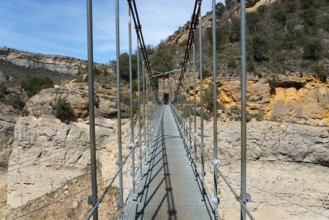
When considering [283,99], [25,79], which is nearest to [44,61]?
[25,79]

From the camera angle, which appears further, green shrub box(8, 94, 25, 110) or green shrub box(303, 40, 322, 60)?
green shrub box(303, 40, 322, 60)

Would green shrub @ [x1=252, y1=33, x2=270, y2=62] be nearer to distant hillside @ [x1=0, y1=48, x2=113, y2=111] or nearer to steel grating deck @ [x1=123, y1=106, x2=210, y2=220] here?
distant hillside @ [x1=0, y1=48, x2=113, y2=111]

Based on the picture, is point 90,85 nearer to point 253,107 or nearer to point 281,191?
point 281,191

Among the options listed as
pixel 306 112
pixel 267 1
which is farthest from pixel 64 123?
pixel 267 1

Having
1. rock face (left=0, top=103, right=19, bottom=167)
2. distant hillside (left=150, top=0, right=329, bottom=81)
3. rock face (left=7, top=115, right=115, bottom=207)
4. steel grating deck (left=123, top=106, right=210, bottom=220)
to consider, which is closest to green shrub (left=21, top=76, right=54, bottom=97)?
rock face (left=0, top=103, right=19, bottom=167)

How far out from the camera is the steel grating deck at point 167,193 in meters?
3.93

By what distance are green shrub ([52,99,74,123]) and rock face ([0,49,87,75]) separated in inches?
1254

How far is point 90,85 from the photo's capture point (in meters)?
2.20

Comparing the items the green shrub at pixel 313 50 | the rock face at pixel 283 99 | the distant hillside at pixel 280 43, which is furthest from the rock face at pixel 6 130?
the green shrub at pixel 313 50

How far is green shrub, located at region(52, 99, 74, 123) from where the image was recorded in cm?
1548

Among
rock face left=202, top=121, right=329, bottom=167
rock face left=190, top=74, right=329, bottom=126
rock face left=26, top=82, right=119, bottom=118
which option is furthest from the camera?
rock face left=190, top=74, right=329, bottom=126

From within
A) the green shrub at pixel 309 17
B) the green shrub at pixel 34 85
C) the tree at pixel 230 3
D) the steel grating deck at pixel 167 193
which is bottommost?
the steel grating deck at pixel 167 193

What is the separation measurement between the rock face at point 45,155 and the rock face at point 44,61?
31939mm

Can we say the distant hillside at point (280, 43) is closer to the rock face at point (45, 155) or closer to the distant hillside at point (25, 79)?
the distant hillside at point (25, 79)
